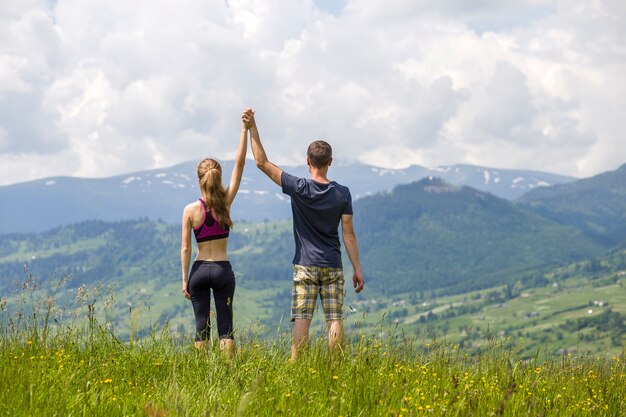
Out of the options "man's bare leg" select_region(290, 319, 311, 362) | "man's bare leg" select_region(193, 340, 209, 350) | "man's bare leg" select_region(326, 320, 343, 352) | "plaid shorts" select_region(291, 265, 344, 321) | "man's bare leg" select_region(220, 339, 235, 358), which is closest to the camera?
"man's bare leg" select_region(220, 339, 235, 358)

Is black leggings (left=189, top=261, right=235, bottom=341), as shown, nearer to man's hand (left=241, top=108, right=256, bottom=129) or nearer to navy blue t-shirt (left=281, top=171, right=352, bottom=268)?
navy blue t-shirt (left=281, top=171, right=352, bottom=268)

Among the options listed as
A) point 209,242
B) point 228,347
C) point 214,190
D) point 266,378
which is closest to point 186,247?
point 209,242

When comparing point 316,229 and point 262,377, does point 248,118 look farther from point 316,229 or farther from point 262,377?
point 262,377

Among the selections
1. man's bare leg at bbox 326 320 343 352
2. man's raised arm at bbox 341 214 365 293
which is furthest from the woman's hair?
man's bare leg at bbox 326 320 343 352

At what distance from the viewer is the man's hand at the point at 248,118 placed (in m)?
8.34

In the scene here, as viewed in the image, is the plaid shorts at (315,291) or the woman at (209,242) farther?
the woman at (209,242)

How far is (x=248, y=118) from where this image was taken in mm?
8367

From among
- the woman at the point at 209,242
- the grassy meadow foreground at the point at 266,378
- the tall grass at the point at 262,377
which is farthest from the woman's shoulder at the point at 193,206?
the tall grass at the point at 262,377

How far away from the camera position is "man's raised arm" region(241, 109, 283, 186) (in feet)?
27.1

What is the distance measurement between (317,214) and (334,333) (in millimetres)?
1374

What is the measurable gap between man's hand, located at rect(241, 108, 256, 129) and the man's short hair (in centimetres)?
73

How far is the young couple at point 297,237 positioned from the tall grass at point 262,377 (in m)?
0.63

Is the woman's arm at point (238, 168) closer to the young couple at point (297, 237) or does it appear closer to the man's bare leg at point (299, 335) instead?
the young couple at point (297, 237)

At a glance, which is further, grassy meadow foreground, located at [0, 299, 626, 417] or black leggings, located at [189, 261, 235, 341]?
black leggings, located at [189, 261, 235, 341]
